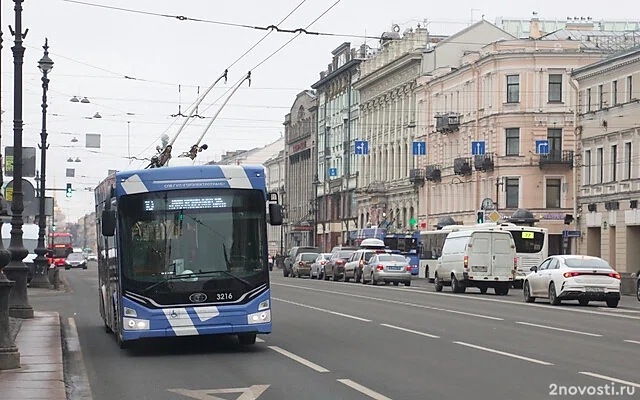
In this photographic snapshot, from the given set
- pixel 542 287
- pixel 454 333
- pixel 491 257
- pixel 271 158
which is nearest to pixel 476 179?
pixel 491 257

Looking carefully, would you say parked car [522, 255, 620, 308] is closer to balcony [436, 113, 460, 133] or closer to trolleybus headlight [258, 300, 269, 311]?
trolleybus headlight [258, 300, 269, 311]

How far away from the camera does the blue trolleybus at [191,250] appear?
18.6 m

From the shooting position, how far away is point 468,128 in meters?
83.4

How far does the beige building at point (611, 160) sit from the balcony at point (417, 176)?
72.3 ft

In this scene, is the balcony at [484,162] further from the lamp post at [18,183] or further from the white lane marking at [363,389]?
the white lane marking at [363,389]

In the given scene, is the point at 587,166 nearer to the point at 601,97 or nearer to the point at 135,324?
the point at 601,97

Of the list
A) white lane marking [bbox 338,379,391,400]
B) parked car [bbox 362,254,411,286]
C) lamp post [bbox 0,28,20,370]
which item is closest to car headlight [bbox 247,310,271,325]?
lamp post [bbox 0,28,20,370]

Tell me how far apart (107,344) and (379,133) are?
270 ft

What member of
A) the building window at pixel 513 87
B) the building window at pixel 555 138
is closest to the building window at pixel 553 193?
the building window at pixel 555 138

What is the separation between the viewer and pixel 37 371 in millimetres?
15656

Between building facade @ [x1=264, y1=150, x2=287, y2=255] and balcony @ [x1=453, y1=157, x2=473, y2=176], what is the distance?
4882 centimetres

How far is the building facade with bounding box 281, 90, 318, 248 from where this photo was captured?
416ft

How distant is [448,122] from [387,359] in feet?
224

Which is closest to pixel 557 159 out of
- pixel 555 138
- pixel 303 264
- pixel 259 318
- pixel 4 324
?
pixel 555 138
